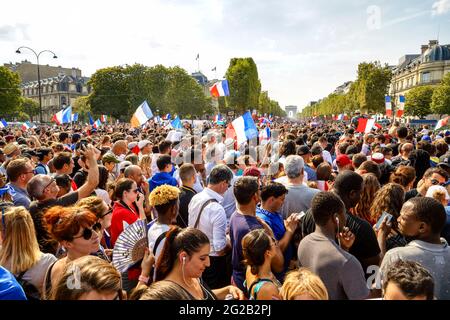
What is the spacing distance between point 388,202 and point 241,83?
194 ft

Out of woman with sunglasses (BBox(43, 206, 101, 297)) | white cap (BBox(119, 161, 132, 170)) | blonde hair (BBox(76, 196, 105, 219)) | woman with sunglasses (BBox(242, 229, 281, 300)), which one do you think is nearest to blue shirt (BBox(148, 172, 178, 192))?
white cap (BBox(119, 161, 132, 170))

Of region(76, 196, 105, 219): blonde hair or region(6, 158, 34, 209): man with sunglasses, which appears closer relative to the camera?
region(76, 196, 105, 219): blonde hair

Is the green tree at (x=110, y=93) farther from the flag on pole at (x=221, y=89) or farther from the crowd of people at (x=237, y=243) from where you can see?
the crowd of people at (x=237, y=243)

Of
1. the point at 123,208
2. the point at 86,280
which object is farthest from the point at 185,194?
the point at 86,280

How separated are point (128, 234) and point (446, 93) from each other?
198 ft

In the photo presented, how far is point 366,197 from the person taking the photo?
4.15 m

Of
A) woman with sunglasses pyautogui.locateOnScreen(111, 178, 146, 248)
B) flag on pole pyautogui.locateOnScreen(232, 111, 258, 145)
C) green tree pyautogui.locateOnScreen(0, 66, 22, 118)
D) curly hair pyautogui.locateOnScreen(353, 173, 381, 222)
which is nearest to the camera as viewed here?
curly hair pyautogui.locateOnScreen(353, 173, 381, 222)

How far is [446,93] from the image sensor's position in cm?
5231

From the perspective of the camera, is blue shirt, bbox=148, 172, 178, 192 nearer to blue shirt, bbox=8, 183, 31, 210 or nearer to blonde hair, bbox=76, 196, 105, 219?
blue shirt, bbox=8, 183, 31, 210

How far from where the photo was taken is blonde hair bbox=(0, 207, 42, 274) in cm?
280

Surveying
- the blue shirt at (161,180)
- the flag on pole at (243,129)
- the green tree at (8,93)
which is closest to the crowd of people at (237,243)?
the blue shirt at (161,180)

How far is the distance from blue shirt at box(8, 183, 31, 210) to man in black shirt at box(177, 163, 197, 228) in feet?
6.62

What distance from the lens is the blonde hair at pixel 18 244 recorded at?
2.80 meters
